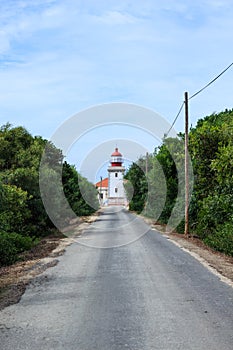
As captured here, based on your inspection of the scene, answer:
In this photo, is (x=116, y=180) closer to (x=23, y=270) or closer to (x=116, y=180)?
(x=116, y=180)

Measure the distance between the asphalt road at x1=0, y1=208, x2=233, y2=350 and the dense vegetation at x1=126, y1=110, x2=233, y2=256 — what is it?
6.24m

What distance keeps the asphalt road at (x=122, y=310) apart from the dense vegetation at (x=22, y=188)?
17.7 feet

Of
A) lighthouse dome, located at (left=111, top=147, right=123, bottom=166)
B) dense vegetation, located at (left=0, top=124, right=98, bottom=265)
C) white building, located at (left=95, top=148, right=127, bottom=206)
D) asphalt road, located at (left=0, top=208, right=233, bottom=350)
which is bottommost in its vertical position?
asphalt road, located at (left=0, top=208, right=233, bottom=350)

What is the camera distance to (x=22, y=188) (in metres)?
27.0

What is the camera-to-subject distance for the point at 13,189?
76.9ft

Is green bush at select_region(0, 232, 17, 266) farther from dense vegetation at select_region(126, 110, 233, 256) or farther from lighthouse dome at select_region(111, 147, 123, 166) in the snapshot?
lighthouse dome at select_region(111, 147, 123, 166)

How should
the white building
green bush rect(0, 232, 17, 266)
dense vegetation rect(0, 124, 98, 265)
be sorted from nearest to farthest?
green bush rect(0, 232, 17, 266)
dense vegetation rect(0, 124, 98, 265)
the white building

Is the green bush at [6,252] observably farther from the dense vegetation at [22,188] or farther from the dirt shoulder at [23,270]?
the dirt shoulder at [23,270]

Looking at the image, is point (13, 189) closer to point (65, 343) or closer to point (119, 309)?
point (119, 309)

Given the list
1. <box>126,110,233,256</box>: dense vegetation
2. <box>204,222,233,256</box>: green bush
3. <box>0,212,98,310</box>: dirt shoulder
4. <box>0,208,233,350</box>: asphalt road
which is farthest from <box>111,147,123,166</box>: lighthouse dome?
<box>0,208,233,350</box>: asphalt road

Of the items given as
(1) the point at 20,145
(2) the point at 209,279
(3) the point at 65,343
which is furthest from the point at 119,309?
(1) the point at 20,145

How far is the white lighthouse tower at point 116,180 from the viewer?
121312 mm

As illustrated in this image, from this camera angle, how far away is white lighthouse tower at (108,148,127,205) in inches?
4776

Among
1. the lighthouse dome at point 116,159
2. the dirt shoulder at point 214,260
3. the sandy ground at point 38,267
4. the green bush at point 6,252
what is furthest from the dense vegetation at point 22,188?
the lighthouse dome at point 116,159
